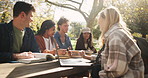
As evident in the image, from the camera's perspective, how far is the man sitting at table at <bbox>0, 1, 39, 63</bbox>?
2.43 m

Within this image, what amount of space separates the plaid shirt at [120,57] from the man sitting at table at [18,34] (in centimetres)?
107

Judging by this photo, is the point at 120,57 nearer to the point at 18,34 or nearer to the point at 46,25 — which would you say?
the point at 18,34

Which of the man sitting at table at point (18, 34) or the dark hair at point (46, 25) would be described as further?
the dark hair at point (46, 25)

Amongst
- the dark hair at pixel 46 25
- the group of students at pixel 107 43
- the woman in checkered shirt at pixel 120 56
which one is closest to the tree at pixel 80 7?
the dark hair at pixel 46 25

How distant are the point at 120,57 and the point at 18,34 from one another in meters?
1.57

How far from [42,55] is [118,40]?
1171 millimetres

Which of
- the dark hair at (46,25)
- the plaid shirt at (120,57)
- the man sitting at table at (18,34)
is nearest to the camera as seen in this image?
the plaid shirt at (120,57)

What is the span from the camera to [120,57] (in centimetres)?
A: 178

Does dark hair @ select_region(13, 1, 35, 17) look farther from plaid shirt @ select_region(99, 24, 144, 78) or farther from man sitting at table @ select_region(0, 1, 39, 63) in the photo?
plaid shirt @ select_region(99, 24, 144, 78)

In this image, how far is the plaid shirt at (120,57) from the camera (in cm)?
178

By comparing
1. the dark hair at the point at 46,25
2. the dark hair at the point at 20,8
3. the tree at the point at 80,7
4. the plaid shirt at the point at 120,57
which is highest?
the tree at the point at 80,7

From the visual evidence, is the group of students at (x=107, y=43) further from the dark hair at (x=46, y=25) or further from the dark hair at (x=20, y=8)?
the dark hair at (x=46, y=25)

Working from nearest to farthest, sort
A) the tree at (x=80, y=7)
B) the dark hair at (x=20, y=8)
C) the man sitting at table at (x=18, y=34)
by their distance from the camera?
the man sitting at table at (x=18, y=34) < the dark hair at (x=20, y=8) < the tree at (x=80, y=7)

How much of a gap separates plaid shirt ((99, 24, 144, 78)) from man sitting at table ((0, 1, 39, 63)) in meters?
1.07
